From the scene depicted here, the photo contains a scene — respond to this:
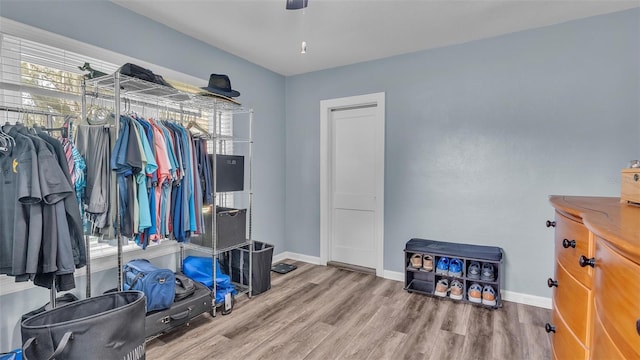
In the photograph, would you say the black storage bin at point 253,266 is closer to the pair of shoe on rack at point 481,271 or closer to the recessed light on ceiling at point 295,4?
the pair of shoe on rack at point 481,271

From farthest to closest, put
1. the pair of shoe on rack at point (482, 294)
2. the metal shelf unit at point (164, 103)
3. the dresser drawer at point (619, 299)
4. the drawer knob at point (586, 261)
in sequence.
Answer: the pair of shoe on rack at point (482, 294) < the metal shelf unit at point (164, 103) < the drawer knob at point (586, 261) < the dresser drawer at point (619, 299)

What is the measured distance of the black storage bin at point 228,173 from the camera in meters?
2.63

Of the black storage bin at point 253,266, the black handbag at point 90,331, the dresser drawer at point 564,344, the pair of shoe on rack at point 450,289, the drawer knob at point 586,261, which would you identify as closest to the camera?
the drawer knob at point 586,261

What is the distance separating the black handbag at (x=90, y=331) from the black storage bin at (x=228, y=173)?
113 cm

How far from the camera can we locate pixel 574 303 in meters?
1.22

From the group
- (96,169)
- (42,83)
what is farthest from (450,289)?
(42,83)

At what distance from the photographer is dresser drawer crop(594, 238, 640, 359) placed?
0.65m

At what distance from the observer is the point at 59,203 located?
5.17ft

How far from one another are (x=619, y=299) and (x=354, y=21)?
2542 mm

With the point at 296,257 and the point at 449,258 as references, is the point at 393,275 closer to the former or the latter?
the point at 449,258

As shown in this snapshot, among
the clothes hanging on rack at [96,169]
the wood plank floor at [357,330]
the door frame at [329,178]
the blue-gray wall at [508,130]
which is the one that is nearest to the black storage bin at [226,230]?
the wood plank floor at [357,330]

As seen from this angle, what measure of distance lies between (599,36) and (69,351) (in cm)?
419

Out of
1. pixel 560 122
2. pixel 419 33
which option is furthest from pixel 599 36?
pixel 419 33

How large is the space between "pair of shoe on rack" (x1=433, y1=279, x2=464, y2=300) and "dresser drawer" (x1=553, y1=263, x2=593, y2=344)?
151cm
